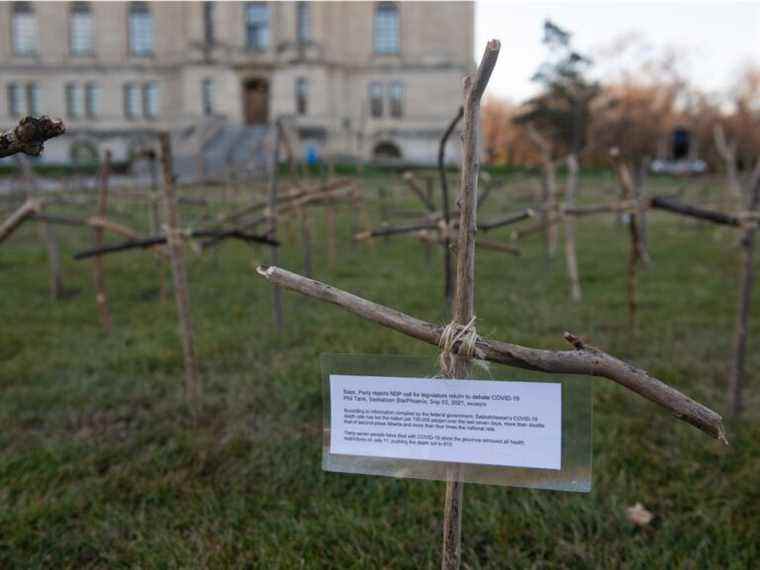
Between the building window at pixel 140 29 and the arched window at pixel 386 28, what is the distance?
14598 millimetres

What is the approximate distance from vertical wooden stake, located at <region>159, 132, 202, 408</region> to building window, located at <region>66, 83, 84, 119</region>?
45.1 metres

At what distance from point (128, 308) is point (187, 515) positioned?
3.99 meters

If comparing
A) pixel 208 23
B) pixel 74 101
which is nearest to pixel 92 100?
pixel 74 101

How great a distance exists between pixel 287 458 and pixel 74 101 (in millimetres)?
47299

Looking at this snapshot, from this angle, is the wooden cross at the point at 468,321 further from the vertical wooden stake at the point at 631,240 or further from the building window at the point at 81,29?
the building window at the point at 81,29

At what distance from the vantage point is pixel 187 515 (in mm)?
2586

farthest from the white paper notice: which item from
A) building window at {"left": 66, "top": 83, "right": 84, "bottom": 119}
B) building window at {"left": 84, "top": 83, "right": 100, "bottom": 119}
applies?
building window at {"left": 66, "top": 83, "right": 84, "bottom": 119}

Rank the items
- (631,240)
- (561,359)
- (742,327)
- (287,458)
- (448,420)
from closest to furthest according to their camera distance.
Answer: (561,359)
(448,420)
(287,458)
(742,327)
(631,240)

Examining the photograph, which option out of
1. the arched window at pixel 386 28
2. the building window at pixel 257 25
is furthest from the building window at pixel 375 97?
Result: the building window at pixel 257 25

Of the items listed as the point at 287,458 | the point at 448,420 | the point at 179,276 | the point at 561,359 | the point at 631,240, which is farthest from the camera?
the point at 631,240

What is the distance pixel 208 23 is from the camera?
4122cm

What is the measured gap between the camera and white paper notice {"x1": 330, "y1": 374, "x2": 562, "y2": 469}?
140 centimetres

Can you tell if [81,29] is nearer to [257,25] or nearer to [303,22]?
[257,25]

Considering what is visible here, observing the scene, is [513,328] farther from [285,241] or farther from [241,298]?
[285,241]
